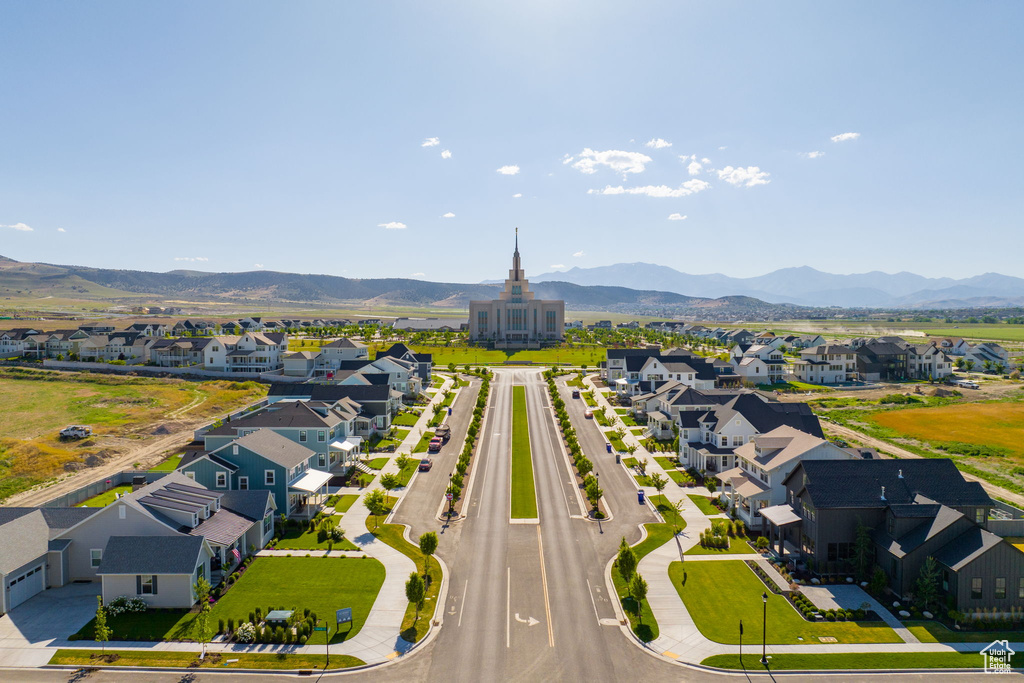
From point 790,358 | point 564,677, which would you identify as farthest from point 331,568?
point 790,358

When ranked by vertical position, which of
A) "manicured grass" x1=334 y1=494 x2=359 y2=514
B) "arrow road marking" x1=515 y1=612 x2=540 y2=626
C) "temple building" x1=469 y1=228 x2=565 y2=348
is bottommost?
"arrow road marking" x1=515 y1=612 x2=540 y2=626

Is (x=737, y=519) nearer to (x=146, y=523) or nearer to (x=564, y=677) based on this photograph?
(x=564, y=677)

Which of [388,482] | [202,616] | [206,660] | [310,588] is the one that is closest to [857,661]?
[310,588]

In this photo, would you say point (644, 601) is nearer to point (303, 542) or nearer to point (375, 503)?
point (375, 503)

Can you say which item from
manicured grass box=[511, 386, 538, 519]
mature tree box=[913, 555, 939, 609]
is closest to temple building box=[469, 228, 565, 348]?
manicured grass box=[511, 386, 538, 519]

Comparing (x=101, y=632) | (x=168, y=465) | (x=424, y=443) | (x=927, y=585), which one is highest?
(x=927, y=585)

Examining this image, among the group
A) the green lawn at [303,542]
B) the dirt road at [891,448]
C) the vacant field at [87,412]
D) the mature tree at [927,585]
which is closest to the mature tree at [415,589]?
the green lawn at [303,542]

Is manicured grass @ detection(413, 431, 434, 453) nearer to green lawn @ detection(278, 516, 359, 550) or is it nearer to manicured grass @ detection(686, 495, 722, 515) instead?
green lawn @ detection(278, 516, 359, 550)
